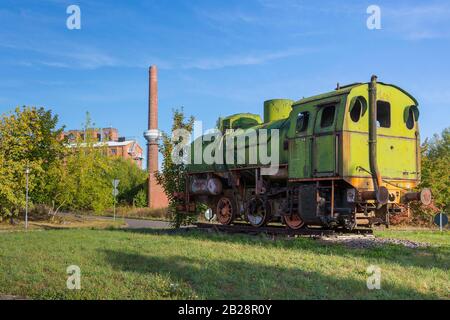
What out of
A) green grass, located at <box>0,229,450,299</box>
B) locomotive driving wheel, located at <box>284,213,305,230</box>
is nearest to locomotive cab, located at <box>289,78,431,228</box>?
locomotive driving wheel, located at <box>284,213,305,230</box>

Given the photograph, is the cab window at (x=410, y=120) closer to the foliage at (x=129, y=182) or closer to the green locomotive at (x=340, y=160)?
the green locomotive at (x=340, y=160)

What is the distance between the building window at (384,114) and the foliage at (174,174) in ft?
31.1

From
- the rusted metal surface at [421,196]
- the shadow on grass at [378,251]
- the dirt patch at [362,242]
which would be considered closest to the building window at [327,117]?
the rusted metal surface at [421,196]

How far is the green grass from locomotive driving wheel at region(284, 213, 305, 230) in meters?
1.95

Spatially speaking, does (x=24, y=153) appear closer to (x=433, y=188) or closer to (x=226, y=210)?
(x=226, y=210)

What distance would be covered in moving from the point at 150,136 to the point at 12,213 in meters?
28.4

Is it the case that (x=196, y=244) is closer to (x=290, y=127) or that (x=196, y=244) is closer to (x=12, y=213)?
(x=290, y=127)

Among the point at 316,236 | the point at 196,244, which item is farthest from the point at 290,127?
the point at 196,244

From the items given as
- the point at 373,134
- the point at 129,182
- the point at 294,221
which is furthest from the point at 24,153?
Answer: the point at 129,182

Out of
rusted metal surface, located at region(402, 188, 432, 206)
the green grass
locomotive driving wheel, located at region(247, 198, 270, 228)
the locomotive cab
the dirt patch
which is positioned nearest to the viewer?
the green grass

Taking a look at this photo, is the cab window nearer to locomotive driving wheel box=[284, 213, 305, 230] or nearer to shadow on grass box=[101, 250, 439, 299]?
locomotive driving wheel box=[284, 213, 305, 230]

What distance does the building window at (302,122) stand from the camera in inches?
526

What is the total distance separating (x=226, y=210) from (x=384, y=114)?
682cm

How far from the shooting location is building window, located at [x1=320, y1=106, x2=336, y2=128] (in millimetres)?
12586
